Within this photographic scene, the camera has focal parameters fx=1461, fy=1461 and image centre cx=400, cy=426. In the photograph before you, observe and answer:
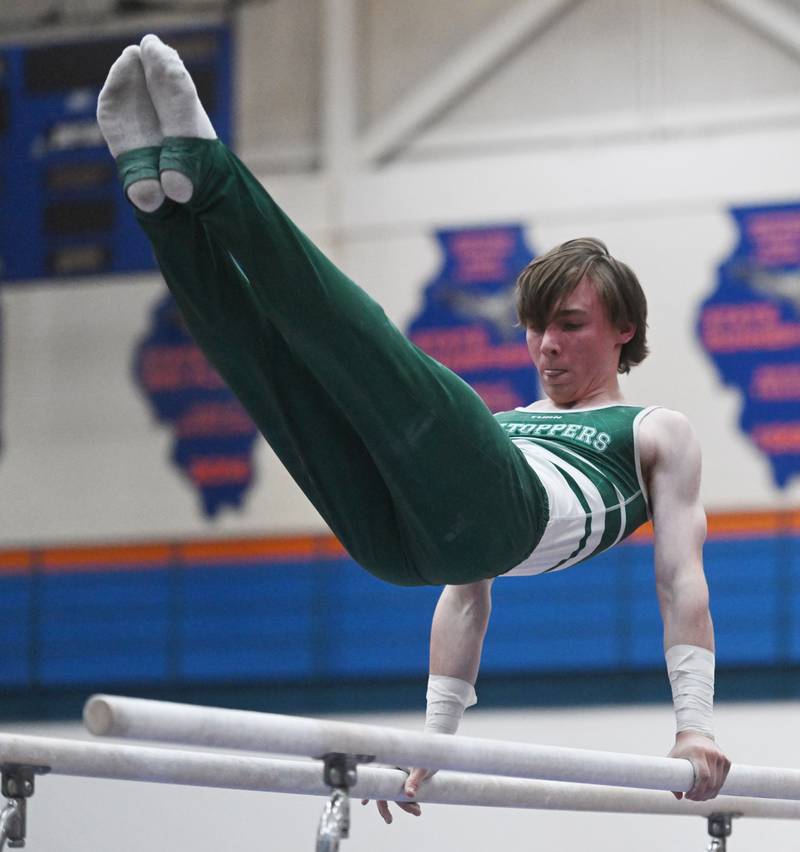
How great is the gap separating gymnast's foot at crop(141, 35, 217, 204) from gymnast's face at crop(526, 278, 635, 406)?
1.10 metres

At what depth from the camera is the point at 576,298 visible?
11.0 ft

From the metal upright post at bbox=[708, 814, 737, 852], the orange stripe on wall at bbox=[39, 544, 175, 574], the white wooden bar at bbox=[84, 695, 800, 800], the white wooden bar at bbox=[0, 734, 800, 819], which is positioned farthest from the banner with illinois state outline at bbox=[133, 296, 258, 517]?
the white wooden bar at bbox=[84, 695, 800, 800]

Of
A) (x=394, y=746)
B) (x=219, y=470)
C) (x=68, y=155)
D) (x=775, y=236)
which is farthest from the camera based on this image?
(x=68, y=155)

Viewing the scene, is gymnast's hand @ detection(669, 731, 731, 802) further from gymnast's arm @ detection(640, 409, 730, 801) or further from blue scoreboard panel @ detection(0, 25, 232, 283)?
blue scoreboard panel @ detection(0, 25, 232, 283)

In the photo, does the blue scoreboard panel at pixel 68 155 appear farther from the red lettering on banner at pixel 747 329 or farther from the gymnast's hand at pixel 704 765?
the gymnast's hand at pixel 704 765

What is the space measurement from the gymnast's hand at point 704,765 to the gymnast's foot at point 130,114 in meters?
1.53

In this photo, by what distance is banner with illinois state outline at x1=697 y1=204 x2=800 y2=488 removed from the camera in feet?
22.4

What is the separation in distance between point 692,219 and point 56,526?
142 inches

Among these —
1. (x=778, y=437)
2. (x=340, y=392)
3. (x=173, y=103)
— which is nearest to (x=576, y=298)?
(x=340, y=392)

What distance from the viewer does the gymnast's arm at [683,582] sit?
10.1 ft

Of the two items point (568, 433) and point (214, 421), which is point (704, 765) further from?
point (214, 421)

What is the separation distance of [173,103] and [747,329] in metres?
4.81

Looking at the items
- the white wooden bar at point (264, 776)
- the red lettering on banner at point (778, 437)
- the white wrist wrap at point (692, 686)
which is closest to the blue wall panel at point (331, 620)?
the red lettering on banner at point (778, 437)

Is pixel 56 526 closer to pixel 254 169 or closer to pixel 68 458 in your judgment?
pixel 68 458
